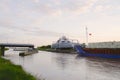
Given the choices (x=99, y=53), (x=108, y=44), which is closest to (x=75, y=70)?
(x=99, y=53)

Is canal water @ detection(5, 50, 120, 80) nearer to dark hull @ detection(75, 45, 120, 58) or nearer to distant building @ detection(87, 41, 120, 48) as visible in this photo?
dark hull @ detection(75, 45, 120, 58)

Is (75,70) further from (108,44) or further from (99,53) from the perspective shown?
(108,44)

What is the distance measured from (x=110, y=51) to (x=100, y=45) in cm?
1524

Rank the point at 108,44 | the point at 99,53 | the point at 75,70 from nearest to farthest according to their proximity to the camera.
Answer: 1. the point at 75,70
2. the point at 99,53
3. the point at 108,44

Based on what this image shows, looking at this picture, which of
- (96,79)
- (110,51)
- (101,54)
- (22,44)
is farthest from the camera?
(22,44)

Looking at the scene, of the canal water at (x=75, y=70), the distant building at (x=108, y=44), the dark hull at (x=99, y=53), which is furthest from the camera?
the distant building at (x=108, y=44)

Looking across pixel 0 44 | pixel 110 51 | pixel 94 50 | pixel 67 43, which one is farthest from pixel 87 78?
pixel 67 43

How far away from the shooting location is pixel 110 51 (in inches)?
2512

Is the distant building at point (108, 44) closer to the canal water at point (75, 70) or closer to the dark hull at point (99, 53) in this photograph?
the dark hull at point (99, 53)

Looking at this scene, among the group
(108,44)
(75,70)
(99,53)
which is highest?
(108,44)

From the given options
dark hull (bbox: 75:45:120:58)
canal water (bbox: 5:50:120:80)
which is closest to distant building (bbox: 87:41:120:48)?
dark hull (bbox: 75:45:120:58)

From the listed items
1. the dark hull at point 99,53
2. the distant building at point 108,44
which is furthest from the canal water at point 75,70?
the distant building at point 108,44

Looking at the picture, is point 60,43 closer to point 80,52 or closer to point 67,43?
point 67,43

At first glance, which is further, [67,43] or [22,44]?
[67,43]
